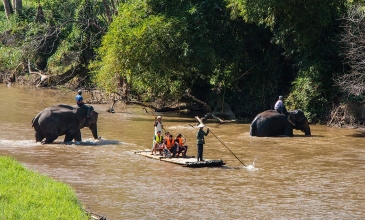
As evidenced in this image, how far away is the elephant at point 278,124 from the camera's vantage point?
85.6 ft

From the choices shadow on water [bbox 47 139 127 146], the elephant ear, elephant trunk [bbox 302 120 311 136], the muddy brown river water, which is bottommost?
the muddy brown river water

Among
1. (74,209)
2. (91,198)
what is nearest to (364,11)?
(91,198)

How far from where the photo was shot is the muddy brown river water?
49.2ft

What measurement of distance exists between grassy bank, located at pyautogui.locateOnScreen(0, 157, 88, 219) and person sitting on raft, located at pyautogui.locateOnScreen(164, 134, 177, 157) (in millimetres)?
4874

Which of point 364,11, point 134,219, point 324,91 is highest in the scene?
point 364,11

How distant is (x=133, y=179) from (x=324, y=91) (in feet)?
44.7

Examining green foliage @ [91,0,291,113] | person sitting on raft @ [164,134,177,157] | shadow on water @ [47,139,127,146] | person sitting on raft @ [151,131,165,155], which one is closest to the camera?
person sitting on raft @ [164,134,177,157]

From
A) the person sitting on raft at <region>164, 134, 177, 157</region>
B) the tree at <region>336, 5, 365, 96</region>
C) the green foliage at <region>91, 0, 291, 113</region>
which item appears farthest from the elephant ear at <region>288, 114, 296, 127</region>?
the person sitting on raft at <region>164, 134, 177, 157</region>

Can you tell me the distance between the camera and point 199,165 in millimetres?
19062

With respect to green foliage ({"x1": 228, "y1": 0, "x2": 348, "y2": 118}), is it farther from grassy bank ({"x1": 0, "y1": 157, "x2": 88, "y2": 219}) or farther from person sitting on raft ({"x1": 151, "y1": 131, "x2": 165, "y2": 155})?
grassy bank ({"x1": 0, "y1": 157, "x2": 88, "y2": 219})

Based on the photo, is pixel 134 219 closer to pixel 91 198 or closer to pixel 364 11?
pixel 91 198

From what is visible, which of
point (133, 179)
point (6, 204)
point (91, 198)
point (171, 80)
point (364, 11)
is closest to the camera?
point (6, 204)

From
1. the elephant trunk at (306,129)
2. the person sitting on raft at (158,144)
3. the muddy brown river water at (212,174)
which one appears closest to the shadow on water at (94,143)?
the muddy brown river water at (212,174)

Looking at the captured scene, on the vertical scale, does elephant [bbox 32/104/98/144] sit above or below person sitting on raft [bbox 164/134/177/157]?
above
